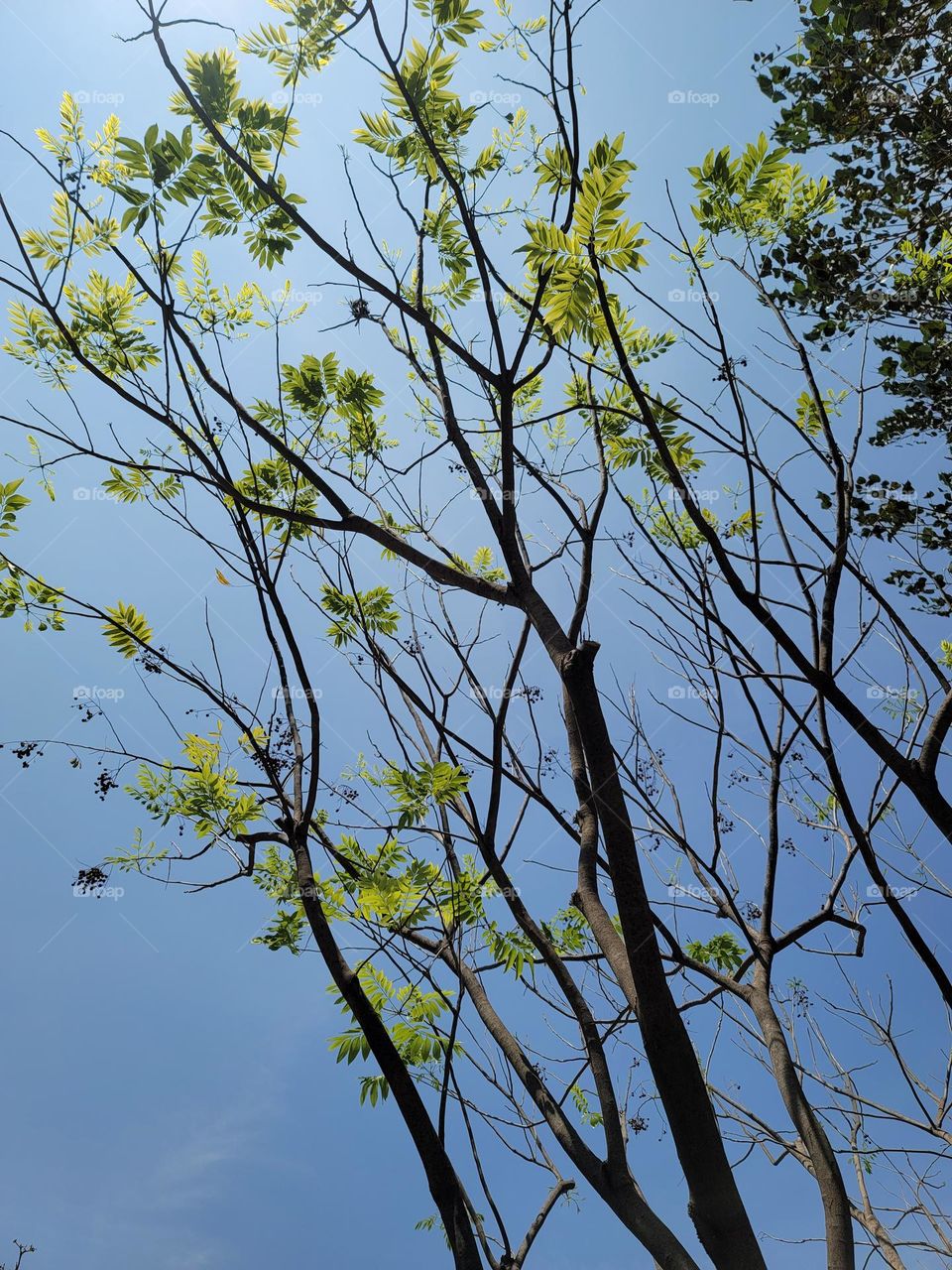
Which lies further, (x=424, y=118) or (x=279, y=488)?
(x=279, y=488)

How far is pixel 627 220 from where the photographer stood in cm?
210

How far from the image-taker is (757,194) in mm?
2764

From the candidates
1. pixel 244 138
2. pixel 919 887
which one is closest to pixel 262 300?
pixel 244 138

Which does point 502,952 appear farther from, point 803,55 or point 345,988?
point 803,55

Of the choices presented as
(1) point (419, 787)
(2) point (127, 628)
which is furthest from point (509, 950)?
(2) point (127, 628)

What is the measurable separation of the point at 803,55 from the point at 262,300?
2.51m

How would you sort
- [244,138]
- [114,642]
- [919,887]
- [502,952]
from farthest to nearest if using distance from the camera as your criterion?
[919,887]
[114,642]
[502,952]
[244,138]

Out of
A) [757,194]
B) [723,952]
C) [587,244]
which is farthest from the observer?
[723,952]

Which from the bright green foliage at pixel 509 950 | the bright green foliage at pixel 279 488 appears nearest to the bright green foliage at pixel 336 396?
the bright green foliage at pixel 279 488

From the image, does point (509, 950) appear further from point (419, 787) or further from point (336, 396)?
point (336, 396)

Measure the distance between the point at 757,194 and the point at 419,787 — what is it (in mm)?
2430

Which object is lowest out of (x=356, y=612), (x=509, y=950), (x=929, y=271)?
(x=509, y=950)

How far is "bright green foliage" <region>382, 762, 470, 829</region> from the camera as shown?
271cm

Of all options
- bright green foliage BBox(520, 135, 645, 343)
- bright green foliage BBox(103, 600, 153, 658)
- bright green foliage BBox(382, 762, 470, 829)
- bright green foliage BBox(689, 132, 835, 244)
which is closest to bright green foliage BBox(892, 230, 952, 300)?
bright green foliage BBox(689, 132, 835, 244)
